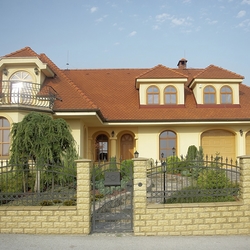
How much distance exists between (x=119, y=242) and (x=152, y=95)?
1308 cm

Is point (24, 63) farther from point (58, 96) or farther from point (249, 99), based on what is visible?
point (249, 99)

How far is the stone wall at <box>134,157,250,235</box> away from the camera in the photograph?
682 cm

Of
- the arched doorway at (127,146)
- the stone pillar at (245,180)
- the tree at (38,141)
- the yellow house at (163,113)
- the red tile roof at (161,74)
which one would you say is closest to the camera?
the stone pillar at (245,180)

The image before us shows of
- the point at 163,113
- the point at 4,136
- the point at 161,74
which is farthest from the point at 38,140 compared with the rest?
the point at 161,74

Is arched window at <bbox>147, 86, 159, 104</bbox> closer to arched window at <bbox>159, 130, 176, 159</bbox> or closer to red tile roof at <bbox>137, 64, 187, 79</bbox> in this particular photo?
red tile roof at <bbox>137, 64, 187, 79</bbox>

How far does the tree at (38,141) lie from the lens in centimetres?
975

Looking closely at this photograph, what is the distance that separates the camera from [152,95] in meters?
18.5

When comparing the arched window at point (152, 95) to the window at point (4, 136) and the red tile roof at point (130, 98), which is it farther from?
the window at point (4, 136)

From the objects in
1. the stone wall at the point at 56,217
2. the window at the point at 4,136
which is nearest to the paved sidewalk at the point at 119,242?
the stone wall at the point at 56,217

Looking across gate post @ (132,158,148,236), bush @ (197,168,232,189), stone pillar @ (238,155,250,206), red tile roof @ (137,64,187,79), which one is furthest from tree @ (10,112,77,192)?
red tile roof @ (137,64,187,79)

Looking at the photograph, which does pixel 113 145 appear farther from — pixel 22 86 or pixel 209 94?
pixel 209 94

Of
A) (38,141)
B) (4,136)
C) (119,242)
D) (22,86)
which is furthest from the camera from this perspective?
(22,86)

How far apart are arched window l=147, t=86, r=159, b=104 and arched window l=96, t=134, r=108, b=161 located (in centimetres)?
371

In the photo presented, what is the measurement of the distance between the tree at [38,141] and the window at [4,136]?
3.19m
